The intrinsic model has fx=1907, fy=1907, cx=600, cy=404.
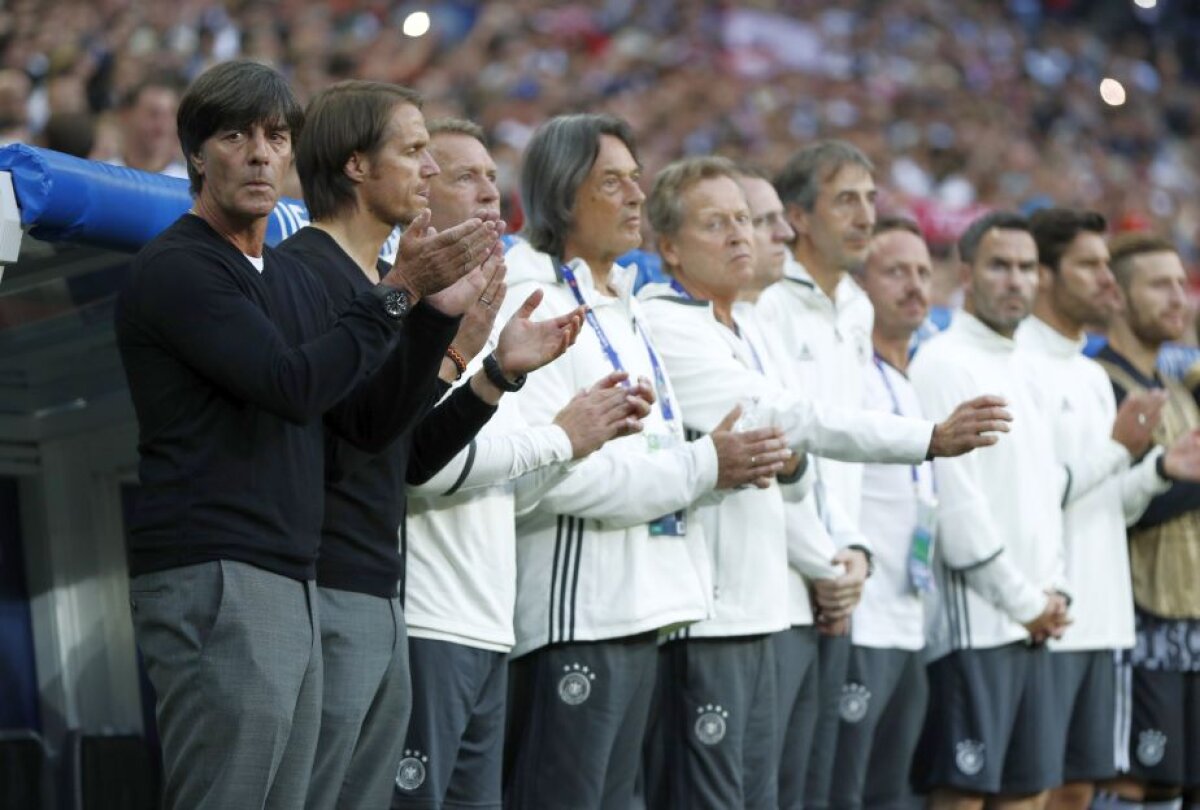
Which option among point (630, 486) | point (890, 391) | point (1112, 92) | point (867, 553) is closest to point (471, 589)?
point (630, 486)

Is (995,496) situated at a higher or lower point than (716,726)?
higher

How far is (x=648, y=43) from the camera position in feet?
49.1

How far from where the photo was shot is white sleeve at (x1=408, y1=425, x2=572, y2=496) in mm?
3969

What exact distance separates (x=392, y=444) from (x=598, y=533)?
0.96 meters

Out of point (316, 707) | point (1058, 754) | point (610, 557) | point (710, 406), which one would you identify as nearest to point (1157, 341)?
point (1058, 754)

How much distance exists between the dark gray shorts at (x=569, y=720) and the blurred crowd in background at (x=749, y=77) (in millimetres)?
2819

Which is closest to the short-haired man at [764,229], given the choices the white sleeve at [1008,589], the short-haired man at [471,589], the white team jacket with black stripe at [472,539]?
the white sleeve at [1008,589]

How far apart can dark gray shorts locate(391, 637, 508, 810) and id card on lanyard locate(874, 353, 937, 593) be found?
174cm

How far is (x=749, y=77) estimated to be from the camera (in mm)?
15555

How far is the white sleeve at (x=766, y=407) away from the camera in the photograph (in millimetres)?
4875

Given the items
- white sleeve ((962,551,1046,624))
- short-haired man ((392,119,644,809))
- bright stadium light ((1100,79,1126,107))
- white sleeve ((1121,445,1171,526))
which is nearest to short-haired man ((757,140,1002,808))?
white sleeve ((962,551,1046,624))

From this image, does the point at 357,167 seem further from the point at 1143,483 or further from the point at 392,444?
the point at 1143,483

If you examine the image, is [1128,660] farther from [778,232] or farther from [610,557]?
[610,557]

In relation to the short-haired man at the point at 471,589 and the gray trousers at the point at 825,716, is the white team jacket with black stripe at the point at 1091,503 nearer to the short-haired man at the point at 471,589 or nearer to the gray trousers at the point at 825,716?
the gray trousers at the point at 825,716
